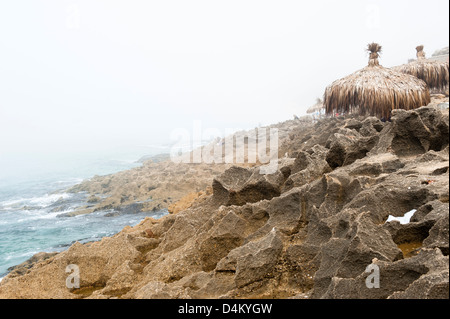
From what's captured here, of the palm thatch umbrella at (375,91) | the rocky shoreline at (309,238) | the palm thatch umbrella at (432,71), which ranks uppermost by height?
the palm thatch umbrella at (432,71)

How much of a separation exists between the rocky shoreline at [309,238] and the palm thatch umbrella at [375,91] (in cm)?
394

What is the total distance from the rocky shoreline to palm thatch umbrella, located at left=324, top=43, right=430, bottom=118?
155 inches

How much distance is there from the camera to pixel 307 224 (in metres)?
3.96

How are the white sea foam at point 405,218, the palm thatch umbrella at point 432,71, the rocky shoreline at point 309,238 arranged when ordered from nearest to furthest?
the rocky shoreline at point 309,238, the white sea foam at point 405,218, the palm thatch umbrella at point 432,71

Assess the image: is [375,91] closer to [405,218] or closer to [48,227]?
[405,218]

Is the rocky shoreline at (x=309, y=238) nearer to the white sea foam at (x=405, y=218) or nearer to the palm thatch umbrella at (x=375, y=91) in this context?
the white sea foam at (x=405, y=218)

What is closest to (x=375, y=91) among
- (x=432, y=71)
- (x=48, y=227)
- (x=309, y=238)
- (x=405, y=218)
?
(x=432, y=71)

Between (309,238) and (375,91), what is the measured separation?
7802 millimetres

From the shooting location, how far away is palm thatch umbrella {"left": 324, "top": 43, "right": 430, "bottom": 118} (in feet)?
31.1

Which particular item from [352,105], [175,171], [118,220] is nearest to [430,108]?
[352,105]

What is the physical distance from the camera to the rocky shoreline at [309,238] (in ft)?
8.60

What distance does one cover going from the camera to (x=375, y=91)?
31.4 feet

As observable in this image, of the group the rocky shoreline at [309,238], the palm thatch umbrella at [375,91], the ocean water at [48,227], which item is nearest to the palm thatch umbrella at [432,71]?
the palm thatch umbrella at [375,91]
